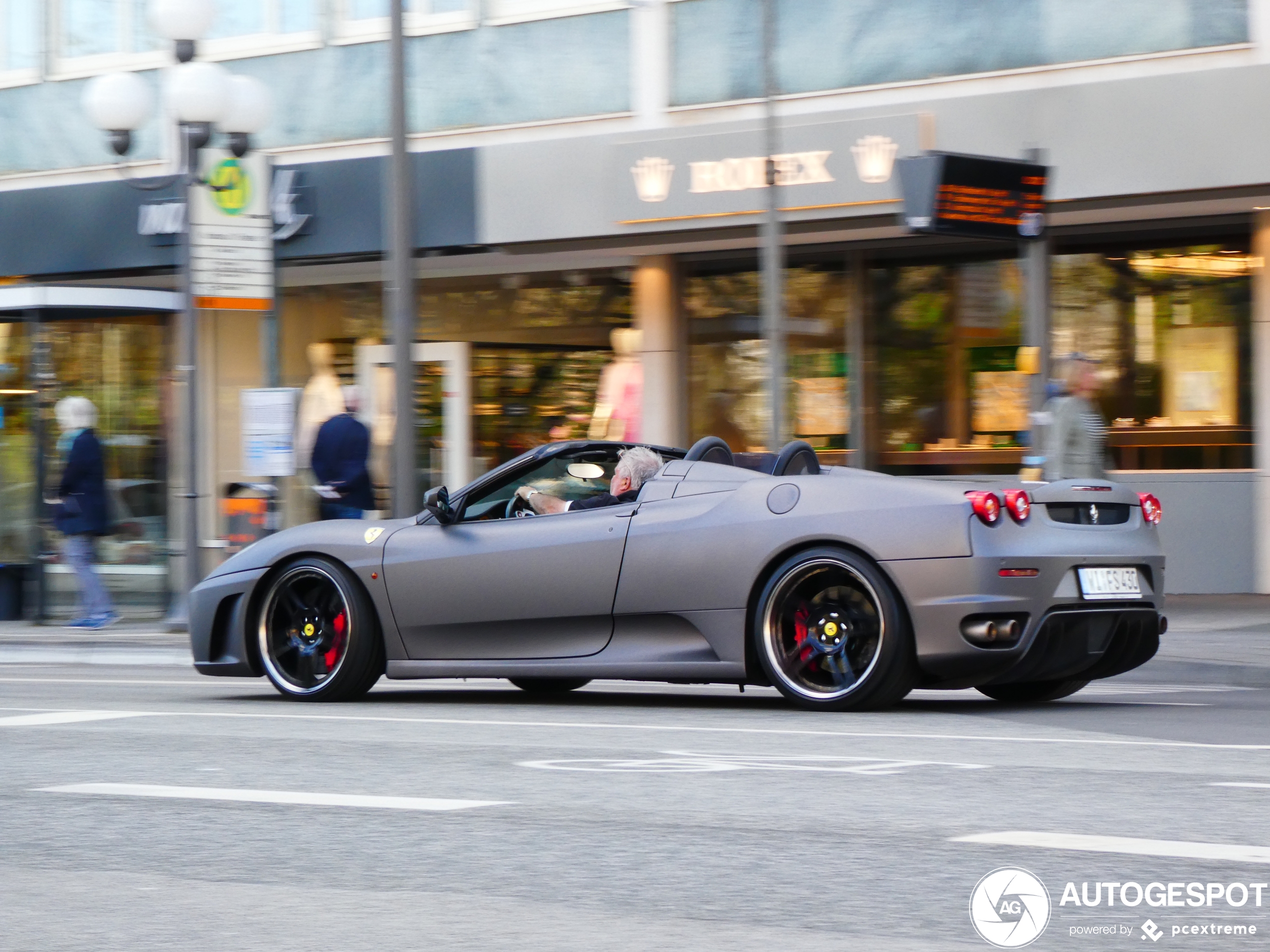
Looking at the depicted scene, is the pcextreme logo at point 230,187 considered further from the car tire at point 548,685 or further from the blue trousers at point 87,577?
the car tire at point 548,685

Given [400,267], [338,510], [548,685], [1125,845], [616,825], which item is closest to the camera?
[1125,845]

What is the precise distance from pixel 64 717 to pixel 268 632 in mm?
1114

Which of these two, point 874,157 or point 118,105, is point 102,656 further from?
point 874,157

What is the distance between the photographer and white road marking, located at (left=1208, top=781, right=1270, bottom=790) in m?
6.11

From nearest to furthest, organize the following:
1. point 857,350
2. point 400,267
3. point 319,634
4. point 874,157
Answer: point 319,634, point 400,267, point 874,157, point 857,350

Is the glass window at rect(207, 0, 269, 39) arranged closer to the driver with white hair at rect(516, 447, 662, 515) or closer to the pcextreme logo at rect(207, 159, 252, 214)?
the pcextreme logo at rect(207, 159, 252, 214)

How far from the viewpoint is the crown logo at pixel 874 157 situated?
53.2 ft

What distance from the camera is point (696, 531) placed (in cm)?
878

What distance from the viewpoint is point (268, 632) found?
9805mm

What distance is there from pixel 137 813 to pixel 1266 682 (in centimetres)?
681

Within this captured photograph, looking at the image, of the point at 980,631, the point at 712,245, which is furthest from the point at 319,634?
the point at 712,245

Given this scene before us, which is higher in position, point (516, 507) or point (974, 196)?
point (974, 196)

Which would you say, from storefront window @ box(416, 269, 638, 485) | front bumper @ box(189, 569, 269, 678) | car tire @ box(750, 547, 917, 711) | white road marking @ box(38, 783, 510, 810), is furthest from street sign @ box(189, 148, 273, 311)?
white road marking @ box(38, 783, 510, 810)

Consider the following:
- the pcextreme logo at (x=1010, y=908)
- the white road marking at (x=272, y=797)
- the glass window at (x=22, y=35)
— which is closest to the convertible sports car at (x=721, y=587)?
the white road marking at (x=272, y=797)
